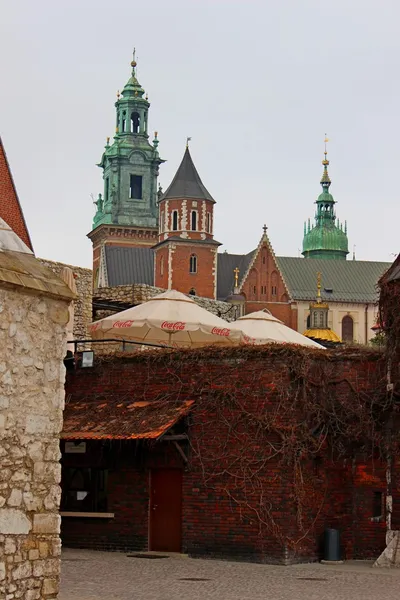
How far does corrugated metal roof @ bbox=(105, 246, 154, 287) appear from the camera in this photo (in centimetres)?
11856

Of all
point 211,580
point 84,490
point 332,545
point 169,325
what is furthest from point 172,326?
point 211,580

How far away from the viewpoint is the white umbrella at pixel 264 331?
28.4 m

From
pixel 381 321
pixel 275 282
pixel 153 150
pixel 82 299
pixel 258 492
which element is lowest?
pixel 258 492

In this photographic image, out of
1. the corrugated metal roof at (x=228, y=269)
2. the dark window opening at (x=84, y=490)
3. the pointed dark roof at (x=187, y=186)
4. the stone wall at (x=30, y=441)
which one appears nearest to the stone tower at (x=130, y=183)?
the corrugated metal roof at (x=228, y=269)

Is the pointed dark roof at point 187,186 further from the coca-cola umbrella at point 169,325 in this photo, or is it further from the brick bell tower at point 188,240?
the coca-cola umbrella at point 169,325

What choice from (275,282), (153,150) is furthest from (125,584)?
(153,150)

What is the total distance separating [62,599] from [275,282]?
4160 inches

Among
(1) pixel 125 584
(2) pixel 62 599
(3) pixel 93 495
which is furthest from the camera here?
(3) pixel 93 495

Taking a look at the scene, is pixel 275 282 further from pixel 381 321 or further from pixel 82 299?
pixel 381 321

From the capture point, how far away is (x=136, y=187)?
129 metres

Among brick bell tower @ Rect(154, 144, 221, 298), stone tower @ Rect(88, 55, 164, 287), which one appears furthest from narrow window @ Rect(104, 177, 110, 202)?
brick bell tower @ Rect(154, 144, 221, 298)

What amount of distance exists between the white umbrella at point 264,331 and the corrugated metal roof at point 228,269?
87419mm

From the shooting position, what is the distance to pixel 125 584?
17.0m

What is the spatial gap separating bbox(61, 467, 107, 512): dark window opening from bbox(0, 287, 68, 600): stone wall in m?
11.8
